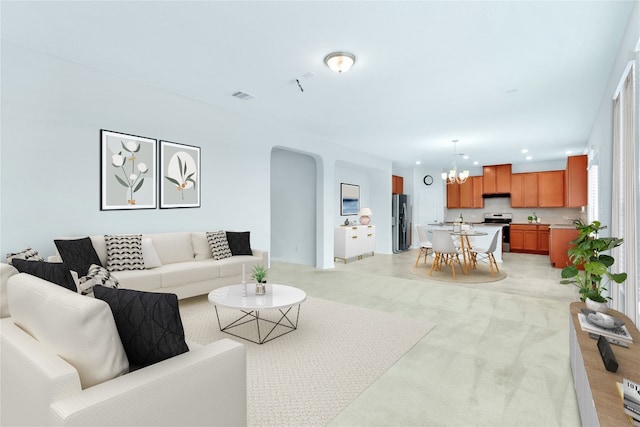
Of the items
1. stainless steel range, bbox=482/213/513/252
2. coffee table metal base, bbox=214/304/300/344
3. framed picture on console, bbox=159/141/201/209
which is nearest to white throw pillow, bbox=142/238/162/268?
framed picture on console, bbox=159/141/201/209

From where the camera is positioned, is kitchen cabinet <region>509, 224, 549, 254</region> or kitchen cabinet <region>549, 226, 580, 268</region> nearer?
kitchen cabinet <region>549, 226, 580, 268</region>

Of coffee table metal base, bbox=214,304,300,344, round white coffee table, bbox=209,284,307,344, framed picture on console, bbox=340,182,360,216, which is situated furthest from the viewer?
framed picture on console, bbox=340,182,360,216

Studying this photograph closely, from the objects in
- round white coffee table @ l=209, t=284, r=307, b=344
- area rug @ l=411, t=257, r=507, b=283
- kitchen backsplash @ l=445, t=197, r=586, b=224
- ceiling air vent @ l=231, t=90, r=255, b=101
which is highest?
ceiling air vent @ l=231, t=90, r=255, b=101

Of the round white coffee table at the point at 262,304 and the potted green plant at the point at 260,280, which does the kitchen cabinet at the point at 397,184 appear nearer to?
the round white coffee table at the point at 262,304

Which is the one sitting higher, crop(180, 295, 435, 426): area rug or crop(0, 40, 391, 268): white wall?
crop(0, 40, 391, 268): white wall

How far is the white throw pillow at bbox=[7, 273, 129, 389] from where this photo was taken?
1160 mm

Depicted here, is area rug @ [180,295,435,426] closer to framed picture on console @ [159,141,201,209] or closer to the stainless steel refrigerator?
framed picture on console @ [159,141,201,209]

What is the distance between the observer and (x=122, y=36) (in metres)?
2.75

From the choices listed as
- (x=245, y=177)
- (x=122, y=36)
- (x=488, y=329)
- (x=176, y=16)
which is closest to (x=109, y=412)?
(x=176, y=16)

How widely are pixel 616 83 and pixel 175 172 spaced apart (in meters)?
4.98

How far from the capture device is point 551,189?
8805mm

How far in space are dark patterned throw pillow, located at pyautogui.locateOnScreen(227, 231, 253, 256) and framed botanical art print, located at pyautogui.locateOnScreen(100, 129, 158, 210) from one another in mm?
1094

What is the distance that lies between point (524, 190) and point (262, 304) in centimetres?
925

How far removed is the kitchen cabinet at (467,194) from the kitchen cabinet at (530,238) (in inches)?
52.4
